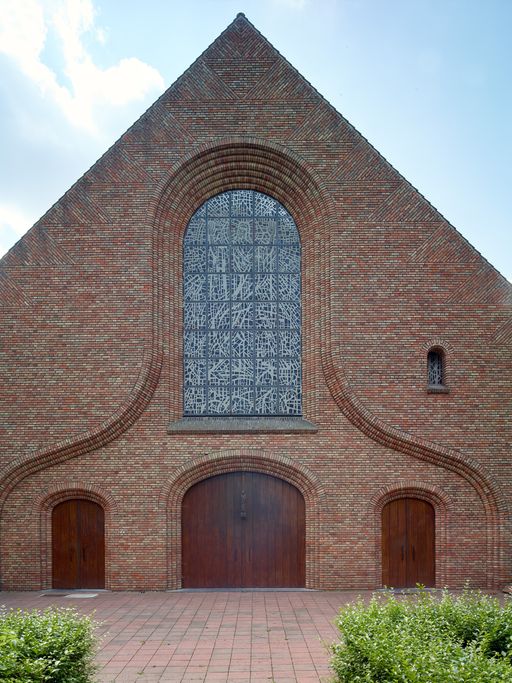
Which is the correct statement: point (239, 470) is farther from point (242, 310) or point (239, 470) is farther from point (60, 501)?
point (60, 501)

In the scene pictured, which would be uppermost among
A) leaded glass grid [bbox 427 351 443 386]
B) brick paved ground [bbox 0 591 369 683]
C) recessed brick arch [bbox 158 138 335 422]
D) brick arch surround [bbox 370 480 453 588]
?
recessed brick arch [bbox 158 138 335 422]

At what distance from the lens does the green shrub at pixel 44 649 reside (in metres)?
4.99

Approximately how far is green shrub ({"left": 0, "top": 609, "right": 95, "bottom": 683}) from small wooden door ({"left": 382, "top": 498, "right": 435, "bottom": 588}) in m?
7.39

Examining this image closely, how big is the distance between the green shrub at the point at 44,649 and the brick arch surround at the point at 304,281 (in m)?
5.93

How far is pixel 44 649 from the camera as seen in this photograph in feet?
17.9

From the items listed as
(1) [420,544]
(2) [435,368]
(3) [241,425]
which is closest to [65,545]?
(3) [241,425]

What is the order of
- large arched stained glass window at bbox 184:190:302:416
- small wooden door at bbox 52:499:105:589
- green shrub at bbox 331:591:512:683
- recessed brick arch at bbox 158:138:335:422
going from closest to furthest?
green shrub at bbox 331:591:512:683 → small wooden door at bbox 52:499:105:589 → recessed brick arch at bbox 158:138:335:422 → large arched stained glass window at bbox 184:190:302:416

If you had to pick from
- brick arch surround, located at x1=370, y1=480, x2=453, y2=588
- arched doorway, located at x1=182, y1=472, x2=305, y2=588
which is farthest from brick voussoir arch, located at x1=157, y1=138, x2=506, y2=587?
arched doorway, located at x1=182, y1=472, x2=305, y2=588

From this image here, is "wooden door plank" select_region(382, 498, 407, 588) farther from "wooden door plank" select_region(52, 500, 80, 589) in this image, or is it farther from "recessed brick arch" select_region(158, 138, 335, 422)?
"wooden door plank" select_region(52, 500, 80, 589)

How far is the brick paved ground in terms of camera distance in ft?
Answer: 24.5

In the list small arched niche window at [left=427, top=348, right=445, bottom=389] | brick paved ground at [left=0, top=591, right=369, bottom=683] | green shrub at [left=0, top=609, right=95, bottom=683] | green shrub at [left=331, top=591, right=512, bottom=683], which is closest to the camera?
green shrub at [left=331, top=591, right=512, bottom=683]

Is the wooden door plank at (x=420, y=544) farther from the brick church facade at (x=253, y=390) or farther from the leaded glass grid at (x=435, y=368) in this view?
the leaded glass grid at (x=435, y=368)

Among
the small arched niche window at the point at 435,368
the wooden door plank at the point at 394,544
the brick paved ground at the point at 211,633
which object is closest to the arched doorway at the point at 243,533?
the brick paved ground at the point at 211,633

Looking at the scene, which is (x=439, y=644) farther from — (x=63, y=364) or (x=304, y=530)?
(x=63, y=364)
